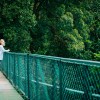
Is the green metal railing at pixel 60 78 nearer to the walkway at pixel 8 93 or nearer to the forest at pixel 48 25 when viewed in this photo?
the walkway at pixel 8 93

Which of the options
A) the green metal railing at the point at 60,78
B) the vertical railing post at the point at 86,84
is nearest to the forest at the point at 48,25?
the green metal railing at the point at 60,78

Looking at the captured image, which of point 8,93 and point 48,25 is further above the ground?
point 48,25

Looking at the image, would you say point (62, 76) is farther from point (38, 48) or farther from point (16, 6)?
point (38, 48)

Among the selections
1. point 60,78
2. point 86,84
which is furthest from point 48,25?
point 86,84

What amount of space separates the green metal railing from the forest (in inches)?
657

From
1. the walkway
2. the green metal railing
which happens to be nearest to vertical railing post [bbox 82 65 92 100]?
the green metal railing

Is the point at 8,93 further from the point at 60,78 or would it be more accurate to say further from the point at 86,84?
the point at 86,84

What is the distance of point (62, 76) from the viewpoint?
7.06m

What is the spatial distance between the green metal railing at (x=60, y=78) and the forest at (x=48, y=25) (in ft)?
54.7

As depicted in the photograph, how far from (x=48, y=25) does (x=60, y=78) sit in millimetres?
23406

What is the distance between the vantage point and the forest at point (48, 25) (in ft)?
92.4

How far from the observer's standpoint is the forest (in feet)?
92.4

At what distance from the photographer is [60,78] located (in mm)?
7148

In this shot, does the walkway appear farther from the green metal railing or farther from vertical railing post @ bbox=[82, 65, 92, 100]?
vertical railing post @ bbox=[82, 65, 92, 100]
